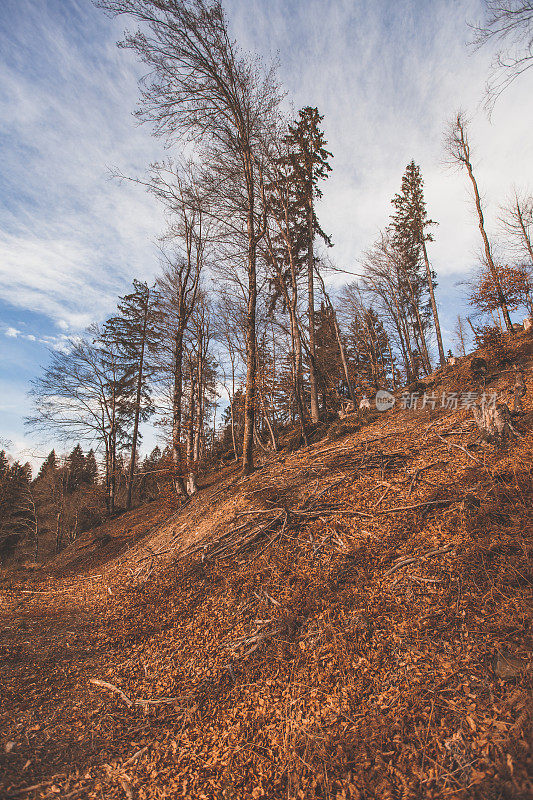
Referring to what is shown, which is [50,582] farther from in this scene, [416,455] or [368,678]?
[416,455]

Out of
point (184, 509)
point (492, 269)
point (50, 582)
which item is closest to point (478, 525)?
point (184, 509)

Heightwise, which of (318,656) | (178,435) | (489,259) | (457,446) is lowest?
(318,656)

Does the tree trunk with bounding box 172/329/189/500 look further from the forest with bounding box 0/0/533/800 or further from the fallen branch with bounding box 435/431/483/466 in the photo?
the fallen branch with bounding box 435/431/483/466

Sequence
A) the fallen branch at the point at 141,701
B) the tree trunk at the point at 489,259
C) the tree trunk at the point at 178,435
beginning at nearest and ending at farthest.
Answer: the fallen branch at the point at 141,701
the tree trunk at the point at 178,435
the tree trunk at the point at 489,259

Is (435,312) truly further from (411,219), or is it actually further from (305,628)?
(305,628)

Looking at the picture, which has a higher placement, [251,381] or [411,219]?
[411,219]

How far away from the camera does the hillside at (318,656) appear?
215 centimetres

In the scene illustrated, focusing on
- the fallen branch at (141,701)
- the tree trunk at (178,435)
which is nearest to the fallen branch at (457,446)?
the fallen branch at (141,701)

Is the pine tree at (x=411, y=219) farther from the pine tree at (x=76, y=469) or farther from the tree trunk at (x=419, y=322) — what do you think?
the pine tree at (x=76, y=469)

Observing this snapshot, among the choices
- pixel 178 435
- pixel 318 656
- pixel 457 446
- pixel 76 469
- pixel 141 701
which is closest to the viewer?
pixel 318 656

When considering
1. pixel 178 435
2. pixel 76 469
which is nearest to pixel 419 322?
pixel 178 435

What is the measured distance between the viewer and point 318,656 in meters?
3.03

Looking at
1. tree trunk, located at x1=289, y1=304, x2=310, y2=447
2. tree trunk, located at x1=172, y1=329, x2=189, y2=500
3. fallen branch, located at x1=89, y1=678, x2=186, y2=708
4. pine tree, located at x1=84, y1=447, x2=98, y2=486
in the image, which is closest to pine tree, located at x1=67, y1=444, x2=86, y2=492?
pine tree, located at x1=84, y1=447, x2=98, y2=486

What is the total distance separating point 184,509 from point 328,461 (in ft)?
19.5
